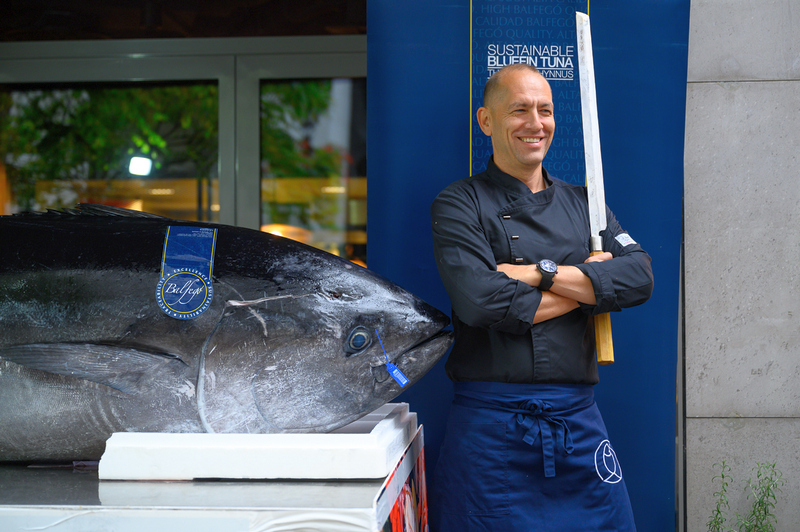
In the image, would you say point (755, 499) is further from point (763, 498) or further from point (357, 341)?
point (357, 341)

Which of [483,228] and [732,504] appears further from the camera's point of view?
[732,504]

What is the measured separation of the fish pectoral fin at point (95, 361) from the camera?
1516 millimetres

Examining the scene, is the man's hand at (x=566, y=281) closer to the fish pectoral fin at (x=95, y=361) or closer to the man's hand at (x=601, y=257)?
the man's hand at (x=601, y=257)

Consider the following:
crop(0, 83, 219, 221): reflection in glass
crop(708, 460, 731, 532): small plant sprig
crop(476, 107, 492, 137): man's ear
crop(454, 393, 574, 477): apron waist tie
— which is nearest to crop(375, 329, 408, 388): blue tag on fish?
crop(454, 393, 574, 477): apron waist tie

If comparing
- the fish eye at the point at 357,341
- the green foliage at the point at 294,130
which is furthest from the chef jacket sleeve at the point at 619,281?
A: the green foliage at the point at 294,130

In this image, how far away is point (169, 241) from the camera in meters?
1.67

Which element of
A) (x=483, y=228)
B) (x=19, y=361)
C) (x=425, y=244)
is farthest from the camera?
(x=425, y=244)

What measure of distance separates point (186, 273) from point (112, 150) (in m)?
4.70

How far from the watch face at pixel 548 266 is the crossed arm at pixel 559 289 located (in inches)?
0.5

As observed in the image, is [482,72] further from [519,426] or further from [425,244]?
[519,426]

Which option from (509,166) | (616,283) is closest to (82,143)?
(509,166)

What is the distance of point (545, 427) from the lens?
1.82 meters

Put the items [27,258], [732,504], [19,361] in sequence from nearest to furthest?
[19,361] → [27,258] → [732,504]

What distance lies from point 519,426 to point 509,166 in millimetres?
801
